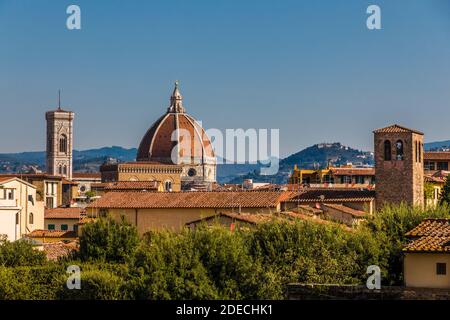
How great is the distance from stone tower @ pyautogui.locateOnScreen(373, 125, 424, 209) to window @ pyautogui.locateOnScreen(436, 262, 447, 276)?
31.9 m

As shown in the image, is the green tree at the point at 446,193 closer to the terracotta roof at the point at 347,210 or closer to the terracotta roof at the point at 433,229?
the terracotta roof at the point at 347,210

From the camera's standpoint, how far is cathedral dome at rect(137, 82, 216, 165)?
17238 centimetres

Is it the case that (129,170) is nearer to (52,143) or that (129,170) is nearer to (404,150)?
(52,143)

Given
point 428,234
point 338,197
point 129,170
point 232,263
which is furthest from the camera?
point 129,170

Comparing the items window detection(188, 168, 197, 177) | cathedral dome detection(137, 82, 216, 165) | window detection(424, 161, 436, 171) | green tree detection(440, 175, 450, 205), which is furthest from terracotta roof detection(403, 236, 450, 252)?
window detection(188, 168, 197, 177)

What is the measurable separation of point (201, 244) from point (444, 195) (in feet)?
103

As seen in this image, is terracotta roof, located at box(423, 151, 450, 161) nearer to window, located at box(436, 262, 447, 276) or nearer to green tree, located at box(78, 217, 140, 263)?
green tree, located at box(78, 217, 140, 263)

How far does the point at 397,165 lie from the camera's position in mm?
58812

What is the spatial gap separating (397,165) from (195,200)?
11.0 metres

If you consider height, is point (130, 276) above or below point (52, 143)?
below

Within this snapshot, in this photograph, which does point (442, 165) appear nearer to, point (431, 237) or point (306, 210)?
point (306, 210)

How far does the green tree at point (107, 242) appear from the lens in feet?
134

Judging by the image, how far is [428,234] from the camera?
28484mm
